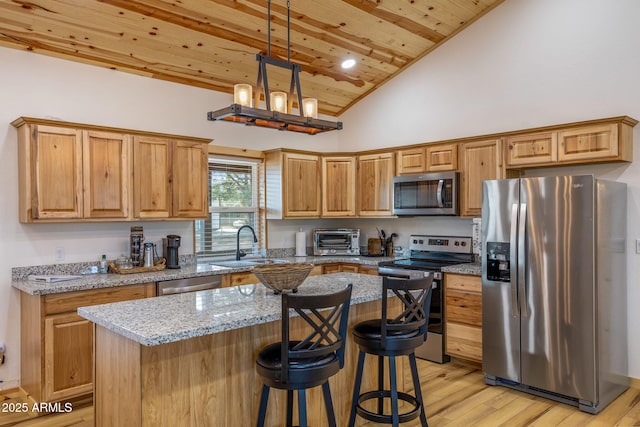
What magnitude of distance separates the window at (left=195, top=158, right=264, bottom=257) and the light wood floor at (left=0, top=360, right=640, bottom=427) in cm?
204

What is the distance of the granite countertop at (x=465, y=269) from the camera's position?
3942 mm

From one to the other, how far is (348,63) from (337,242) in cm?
207

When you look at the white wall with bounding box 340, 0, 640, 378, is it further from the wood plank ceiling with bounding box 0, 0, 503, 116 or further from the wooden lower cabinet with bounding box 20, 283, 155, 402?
the wooden lower cabinet with bounding box 20, 283, 155, 402

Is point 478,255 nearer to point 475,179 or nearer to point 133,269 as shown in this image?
point 475,179

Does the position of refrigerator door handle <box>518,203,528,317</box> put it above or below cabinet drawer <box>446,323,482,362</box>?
above

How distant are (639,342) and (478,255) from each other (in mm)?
1470

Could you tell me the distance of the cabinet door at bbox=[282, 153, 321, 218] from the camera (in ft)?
16.8

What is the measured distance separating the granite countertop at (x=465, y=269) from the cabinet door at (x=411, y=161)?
1.10 meters

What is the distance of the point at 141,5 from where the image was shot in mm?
3496

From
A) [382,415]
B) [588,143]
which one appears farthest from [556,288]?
[382,415]

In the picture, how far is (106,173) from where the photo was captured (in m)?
3.72

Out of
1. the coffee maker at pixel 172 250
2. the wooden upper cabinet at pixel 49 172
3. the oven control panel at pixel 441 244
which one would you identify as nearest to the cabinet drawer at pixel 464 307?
the oven control panel at pixel 441 244

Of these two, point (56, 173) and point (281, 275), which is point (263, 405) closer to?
point (281, 275)

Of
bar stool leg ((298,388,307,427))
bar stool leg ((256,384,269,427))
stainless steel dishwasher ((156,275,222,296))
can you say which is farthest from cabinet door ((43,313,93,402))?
bar stool leg ((298,388,307,427))
